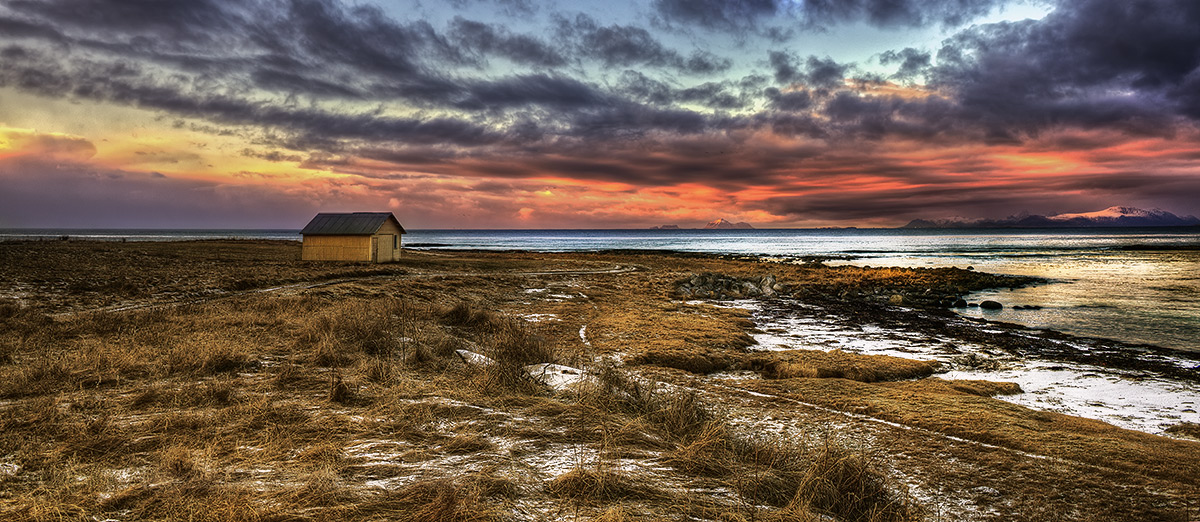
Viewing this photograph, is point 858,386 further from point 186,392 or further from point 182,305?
point 182,305

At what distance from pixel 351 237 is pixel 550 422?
32114 millimetres

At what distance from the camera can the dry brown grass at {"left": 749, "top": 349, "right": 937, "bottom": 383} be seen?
995 cm

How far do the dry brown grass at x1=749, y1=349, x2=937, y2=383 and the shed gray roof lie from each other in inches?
1125

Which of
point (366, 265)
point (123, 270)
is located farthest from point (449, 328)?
point (366, 265)

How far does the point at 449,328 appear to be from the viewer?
12.5 metres

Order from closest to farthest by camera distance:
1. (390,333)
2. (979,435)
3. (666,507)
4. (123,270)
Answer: (666,507) → (979,435) → (390,333) → (123,270)

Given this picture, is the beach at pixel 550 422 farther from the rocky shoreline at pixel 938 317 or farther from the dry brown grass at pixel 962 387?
the rocky shoreline at pixel 938 317

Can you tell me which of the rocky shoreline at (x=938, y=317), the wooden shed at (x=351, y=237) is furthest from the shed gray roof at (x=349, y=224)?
the rocky shoreline at (x=938, y=317)

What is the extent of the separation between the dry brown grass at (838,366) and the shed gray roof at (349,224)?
2859 centimetres

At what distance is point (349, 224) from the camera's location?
35000mm

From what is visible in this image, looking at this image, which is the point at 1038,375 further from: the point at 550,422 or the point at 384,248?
the point at 384,248

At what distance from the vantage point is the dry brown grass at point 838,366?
995cm

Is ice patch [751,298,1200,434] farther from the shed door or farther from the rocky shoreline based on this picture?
the shed door

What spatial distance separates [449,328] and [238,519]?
905 cm
